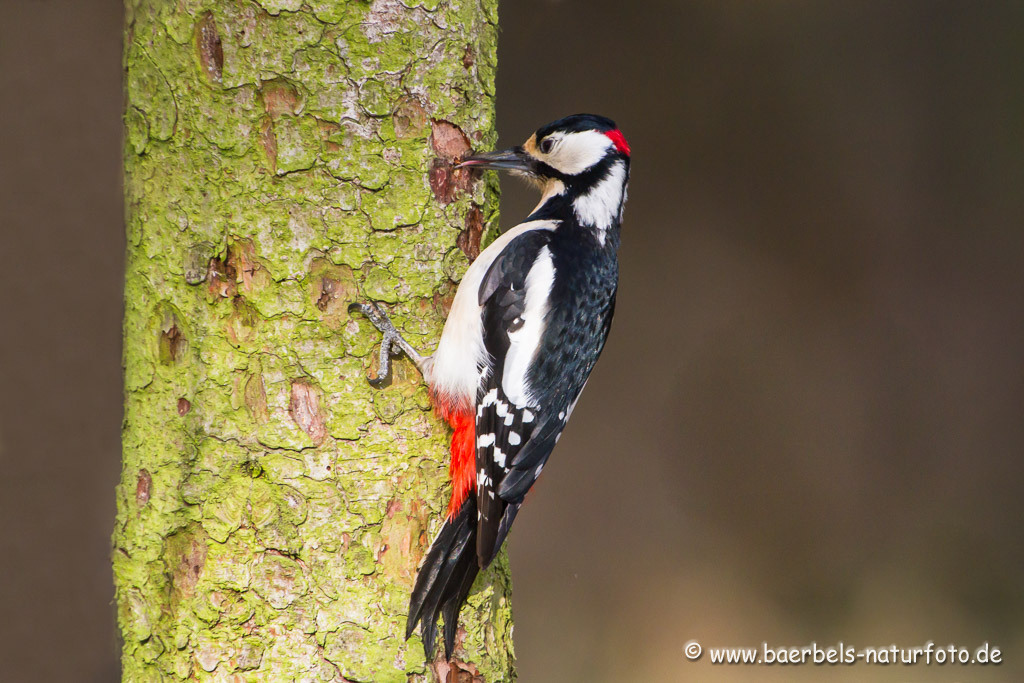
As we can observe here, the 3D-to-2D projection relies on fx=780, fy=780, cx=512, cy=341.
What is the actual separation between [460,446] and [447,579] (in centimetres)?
24

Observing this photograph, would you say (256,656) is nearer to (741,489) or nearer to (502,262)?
(502,262)

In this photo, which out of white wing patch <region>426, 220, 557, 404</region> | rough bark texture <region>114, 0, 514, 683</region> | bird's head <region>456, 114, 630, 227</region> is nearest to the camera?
rough bark texture <region>114, 0, 514, 683</region>

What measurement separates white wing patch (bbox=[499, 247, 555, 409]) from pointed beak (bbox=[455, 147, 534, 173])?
0.63 ft

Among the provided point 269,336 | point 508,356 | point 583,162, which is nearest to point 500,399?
point 508,356

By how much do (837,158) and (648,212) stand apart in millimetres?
964

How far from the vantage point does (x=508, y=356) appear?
1550 millimetres

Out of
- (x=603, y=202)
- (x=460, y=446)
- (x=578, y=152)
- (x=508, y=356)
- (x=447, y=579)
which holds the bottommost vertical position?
(x=447, y=579)

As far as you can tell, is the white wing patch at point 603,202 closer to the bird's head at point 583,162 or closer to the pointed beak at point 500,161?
the bird's head at point 583,162

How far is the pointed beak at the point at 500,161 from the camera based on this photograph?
1.48 metres

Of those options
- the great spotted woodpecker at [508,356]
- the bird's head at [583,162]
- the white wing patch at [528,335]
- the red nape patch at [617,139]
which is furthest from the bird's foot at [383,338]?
the red nape patch at [617,139]

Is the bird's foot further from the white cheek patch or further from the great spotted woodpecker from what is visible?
the white cheek patch

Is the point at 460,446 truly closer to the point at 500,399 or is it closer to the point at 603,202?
the point at 500,399

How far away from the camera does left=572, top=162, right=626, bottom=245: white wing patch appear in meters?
1.75

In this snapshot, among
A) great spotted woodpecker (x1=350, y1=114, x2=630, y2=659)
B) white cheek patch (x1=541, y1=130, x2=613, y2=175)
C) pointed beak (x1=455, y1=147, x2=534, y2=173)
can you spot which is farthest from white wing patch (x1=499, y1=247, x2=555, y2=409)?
white cheek patch (x1=541, y1=130, x2=613, y2=175)
